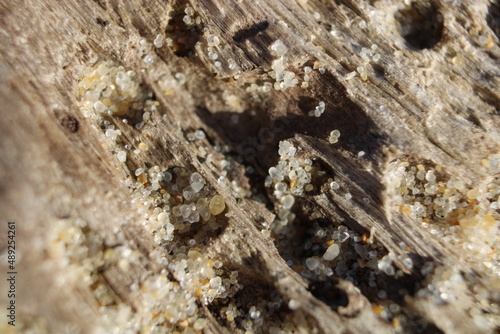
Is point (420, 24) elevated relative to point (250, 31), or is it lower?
elevated

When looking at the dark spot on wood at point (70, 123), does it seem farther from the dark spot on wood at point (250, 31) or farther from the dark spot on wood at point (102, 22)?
the dark spot on wood at point (250, 31)

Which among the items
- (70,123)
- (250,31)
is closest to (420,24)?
(250,31)

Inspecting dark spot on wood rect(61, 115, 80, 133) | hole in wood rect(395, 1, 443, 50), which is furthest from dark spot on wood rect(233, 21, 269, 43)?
dark spot on wood rect(61, 115, 80, 133)

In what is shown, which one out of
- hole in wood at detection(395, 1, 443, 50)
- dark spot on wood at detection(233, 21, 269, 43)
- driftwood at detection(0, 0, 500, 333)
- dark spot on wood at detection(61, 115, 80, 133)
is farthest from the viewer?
hole in wood at detection(395, 1, 443, 50)

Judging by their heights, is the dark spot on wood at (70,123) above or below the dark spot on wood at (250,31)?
below

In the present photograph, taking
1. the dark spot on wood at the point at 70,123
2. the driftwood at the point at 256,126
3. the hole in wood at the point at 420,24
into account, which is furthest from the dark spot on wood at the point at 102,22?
the hole in wood at the point at 420,24

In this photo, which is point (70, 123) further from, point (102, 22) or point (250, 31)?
point (250, 31)

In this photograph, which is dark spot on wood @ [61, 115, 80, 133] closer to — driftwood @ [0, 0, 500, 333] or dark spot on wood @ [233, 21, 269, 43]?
driftwood @ [0, 0, 500, 333]

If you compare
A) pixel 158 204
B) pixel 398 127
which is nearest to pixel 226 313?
pixel 158 204
